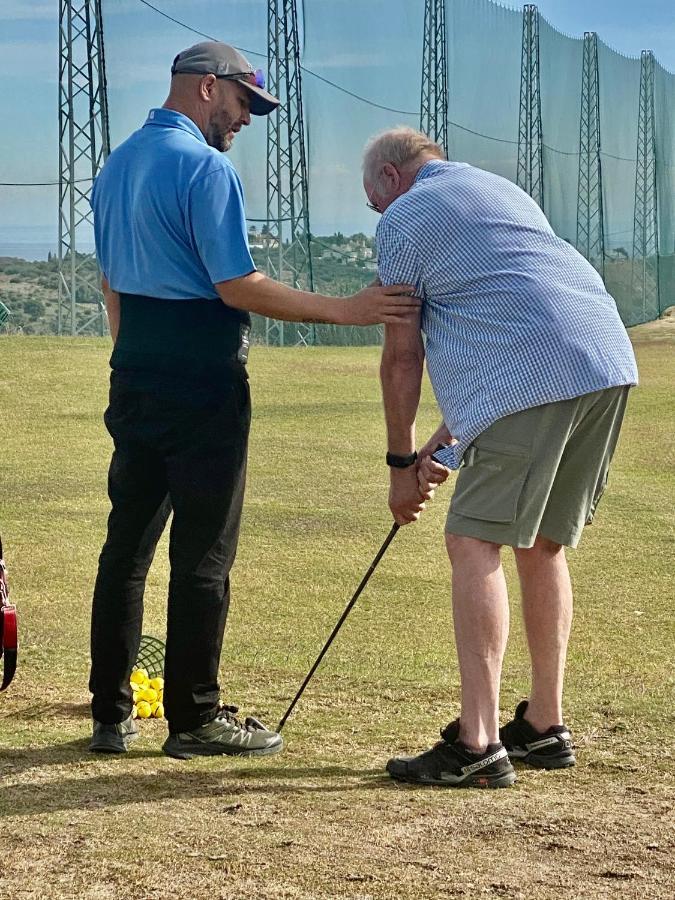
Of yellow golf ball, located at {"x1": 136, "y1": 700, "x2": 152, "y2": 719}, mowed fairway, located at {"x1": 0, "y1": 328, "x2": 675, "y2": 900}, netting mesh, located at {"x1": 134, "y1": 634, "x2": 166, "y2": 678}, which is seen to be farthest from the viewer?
netting mesh, located at {"x1": 134, "y1": 634, "x2": 166, "y2": 678}

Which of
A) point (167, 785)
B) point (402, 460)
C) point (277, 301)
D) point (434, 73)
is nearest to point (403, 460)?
point (402, 460)

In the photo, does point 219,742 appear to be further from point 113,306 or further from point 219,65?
point 219,65

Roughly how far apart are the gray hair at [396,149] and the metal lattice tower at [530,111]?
21.1 meters

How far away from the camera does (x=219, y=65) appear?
11.7 feet

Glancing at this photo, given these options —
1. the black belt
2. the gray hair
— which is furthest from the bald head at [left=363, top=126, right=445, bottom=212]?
the black belt

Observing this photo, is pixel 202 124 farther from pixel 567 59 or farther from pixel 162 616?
pixel 567 59

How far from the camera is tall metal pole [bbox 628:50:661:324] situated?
1156 inches

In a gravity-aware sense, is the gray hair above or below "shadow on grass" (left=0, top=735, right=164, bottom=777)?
above

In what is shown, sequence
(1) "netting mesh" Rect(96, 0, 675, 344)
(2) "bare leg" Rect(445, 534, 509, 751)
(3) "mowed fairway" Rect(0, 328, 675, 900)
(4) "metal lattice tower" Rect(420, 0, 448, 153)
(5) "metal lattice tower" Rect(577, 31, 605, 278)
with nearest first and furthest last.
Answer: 1. (3) "mowed fairway" Rect(0, 328, 675, 900)
2. (2) "bare leg" Rect(445, 534, 509, 751)
3. (1) "netting mesh" Rect(96, 0, 675, 344)
4. (4) "metal lattice tower" Rect(420, 0, 448, 153)
5. (5) "metal lattice tower" Rect(577, 31, 605, 278)

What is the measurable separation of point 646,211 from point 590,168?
3683 mm

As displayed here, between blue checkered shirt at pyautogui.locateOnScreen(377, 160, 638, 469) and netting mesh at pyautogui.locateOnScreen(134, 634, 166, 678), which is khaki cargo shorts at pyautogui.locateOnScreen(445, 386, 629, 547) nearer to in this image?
blue checkered shirt at pyautogui.locateOnScreen(377, 160, 638, 469)

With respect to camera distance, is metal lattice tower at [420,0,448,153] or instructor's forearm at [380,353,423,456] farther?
metal lattice tower at [420,0,448,153]

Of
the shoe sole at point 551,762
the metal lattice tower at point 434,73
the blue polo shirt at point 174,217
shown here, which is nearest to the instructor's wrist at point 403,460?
the blue polo shirt at point 174,217

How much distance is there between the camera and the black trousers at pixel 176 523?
3.46 m
